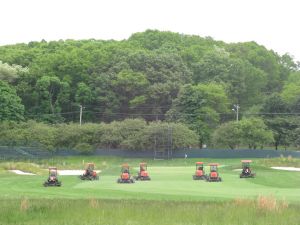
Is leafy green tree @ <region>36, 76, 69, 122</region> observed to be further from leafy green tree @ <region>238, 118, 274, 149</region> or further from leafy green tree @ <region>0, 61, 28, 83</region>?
leafy green tree @ <region>238, 118, 274, 149</region>

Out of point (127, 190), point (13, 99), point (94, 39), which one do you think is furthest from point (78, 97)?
point (127, 190)

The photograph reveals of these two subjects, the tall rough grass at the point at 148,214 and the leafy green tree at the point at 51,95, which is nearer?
the tall rough grass at the point at 148,214

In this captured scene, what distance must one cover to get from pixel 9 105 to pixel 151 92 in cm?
2696

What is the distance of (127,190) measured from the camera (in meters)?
33.1

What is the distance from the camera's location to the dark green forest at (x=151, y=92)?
315 ft

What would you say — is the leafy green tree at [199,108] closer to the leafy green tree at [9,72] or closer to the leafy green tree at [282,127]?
the leafy green tree at [282,127]

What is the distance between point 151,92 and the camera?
349 feet

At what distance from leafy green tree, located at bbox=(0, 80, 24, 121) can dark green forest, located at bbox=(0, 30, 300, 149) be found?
171 mm

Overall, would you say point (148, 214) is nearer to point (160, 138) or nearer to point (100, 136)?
point (160, 138)

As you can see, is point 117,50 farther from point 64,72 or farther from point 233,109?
point 233,109

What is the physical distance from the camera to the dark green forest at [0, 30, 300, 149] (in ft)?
315

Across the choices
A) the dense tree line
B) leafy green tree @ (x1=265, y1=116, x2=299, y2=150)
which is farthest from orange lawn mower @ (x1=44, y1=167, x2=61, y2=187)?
leafy green tree @ (x1=265, y1=116, x2=299, y2=150)

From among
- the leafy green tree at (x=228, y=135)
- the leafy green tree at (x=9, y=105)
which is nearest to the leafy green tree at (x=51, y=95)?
the leafy green tree at (x=9, y=105)

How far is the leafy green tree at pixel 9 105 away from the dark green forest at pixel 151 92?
0.56ft
